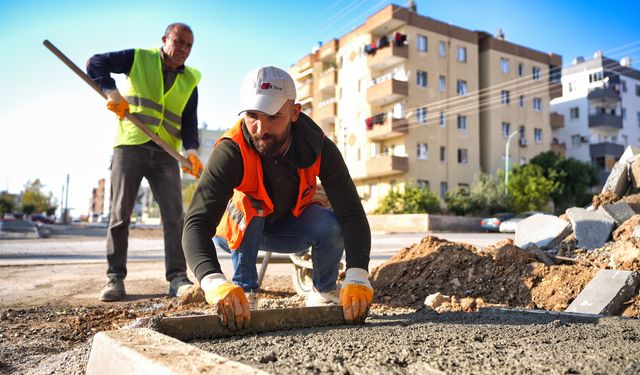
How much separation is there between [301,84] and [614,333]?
41728 mm

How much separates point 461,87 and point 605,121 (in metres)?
15.7

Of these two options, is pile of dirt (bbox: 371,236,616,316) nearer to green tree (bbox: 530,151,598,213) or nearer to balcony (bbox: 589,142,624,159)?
green tree (bbox: 530,151,598,213)

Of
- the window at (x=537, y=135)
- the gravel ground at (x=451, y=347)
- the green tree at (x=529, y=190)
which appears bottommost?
the gravel ground at (x=451, y=347)

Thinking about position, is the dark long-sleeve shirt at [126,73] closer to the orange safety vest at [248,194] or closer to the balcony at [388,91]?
the orange safety vest at [248,194]

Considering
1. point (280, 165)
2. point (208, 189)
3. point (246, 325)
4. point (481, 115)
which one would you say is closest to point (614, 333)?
point (246, 325)

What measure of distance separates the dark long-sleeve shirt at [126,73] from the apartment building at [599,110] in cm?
3951

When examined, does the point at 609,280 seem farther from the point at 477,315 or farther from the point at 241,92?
the point at 241,92

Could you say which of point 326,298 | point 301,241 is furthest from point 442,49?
point 326,298

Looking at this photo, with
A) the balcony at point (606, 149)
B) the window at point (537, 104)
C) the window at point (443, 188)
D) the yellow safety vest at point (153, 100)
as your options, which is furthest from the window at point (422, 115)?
the yellow safety vest at point (153, 100)

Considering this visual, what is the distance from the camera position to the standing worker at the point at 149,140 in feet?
14.0

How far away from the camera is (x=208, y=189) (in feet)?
8.16

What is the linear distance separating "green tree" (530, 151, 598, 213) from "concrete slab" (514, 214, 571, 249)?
2660cm

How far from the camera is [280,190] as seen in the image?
2.90 metres

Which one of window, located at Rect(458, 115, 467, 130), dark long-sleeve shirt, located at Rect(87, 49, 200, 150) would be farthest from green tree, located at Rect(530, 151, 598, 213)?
dark long-sleeve shirt, located at Rect(87, 49, 200, 150)
